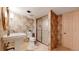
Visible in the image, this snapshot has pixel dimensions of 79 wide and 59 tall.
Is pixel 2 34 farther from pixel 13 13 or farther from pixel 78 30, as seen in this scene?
pixel 78 30

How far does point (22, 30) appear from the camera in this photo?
5.53 ft

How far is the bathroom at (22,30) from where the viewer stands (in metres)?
1.66

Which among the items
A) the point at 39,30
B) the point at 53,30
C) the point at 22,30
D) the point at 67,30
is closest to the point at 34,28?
the point at 39,30

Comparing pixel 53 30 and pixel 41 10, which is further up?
pixel 41 10

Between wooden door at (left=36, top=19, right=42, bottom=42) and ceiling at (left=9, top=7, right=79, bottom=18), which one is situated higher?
ceiling at (left=9, top=7, right=79, bottom=18)

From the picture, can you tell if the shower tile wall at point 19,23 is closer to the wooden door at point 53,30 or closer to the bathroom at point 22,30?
the bathroom at point 22,30

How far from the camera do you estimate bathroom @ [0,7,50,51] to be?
5.43ft

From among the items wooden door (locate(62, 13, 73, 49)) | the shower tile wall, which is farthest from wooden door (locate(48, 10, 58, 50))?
the shower tile wall

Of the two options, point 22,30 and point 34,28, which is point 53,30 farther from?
point 22,30

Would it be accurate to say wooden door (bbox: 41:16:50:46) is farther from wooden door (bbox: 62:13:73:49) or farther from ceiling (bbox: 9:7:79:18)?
wooden door (bbox: 62:13:73:49)

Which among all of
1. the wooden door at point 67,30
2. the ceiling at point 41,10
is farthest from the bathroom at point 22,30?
the wooden door at point 67,30

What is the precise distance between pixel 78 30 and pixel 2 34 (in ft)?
3.99
